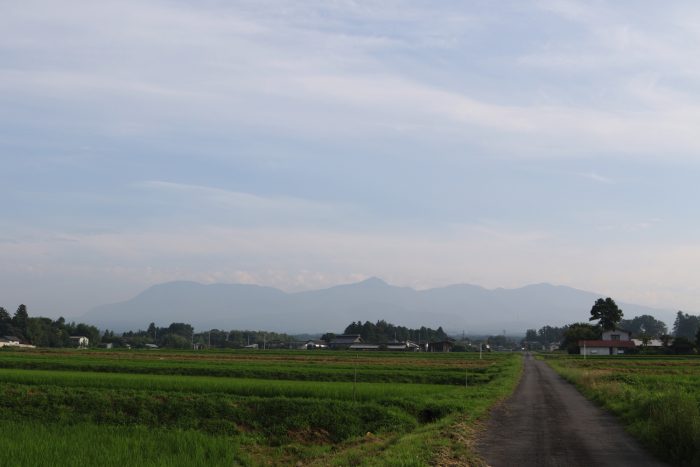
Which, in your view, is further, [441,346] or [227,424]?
[441,346]

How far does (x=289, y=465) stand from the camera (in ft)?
50.8

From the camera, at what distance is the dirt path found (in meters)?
12.7

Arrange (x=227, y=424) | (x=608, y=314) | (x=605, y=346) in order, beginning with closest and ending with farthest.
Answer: (x=227, y=424) < (x=605, y=346) < (x=608, y=314)

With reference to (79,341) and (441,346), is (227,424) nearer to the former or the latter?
(79,341)

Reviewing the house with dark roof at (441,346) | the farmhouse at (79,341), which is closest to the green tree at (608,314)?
the house with dark roof at (441,346)

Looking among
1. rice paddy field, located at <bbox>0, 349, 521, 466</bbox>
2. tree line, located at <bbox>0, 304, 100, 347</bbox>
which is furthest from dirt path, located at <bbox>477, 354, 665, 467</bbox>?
tree line, located at <bbox>0, 304, 100, 347</bbox>

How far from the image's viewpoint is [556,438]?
15.3 metres

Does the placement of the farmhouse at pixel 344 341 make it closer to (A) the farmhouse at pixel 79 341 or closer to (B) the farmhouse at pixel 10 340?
(A) the farmhouse at pixel 79 341

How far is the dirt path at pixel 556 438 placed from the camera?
41.8 feet

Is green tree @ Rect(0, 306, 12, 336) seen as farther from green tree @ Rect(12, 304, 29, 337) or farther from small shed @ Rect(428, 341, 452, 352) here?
small shed @ Rect(428, 341, 452, 352)

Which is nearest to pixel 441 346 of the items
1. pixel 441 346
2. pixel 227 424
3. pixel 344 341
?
pixel 441 346

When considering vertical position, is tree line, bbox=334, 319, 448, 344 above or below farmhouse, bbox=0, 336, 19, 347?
above

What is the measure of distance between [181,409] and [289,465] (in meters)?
6.82

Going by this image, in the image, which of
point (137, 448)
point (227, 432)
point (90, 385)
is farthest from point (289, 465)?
point (90, 385)
